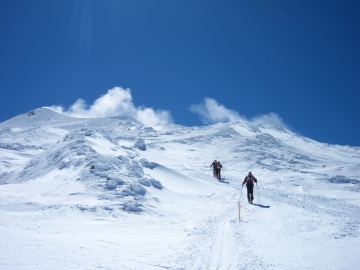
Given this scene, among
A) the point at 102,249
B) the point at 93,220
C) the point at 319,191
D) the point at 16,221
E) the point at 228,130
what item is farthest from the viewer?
the point at 228,130

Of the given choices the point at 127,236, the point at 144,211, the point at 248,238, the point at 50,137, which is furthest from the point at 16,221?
the point at 50,137

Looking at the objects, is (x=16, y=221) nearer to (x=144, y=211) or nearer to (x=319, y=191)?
(x=144, y=211)

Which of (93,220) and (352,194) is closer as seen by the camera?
Answer: (93,220)

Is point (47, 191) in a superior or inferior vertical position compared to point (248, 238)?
superior

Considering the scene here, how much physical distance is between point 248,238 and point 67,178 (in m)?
12.9

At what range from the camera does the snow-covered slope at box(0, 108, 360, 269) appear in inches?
280

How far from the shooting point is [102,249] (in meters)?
7.96

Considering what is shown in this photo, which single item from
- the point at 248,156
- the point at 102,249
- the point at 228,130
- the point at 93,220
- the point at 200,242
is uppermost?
the point at 228,130

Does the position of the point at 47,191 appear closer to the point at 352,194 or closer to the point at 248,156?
the point at 352,194

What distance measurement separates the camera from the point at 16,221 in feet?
35.9

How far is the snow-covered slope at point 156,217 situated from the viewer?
7.11 meters

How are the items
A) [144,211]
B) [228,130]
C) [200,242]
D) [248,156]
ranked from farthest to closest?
[228,130] → [248,156] → [144,211] → [200,242]

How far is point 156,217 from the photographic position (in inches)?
523

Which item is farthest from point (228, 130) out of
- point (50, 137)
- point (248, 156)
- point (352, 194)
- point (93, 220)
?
point (93, 220)
